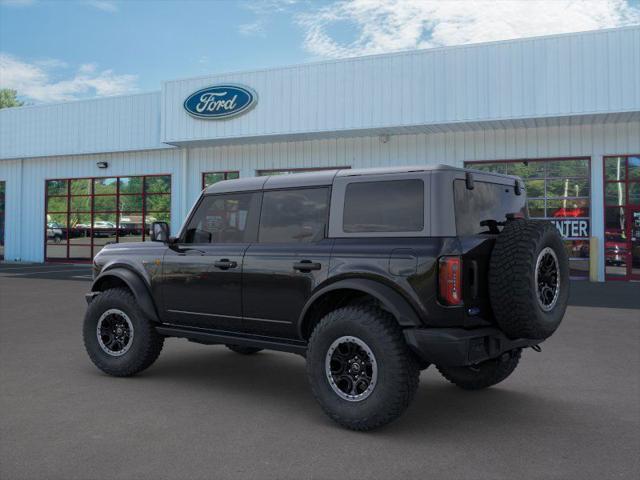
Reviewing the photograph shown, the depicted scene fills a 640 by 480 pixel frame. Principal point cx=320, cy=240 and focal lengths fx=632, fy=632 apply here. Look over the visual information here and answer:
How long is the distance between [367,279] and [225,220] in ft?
5.76

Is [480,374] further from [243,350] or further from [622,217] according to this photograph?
[622,217]

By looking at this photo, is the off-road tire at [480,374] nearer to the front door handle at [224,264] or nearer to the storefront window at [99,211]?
the front door handle at [224,264]

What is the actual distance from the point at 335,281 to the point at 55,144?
2392 cm

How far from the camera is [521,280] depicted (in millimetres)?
4379

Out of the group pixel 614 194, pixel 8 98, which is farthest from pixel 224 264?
pixel 8 98

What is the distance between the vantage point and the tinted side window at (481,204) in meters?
4.64

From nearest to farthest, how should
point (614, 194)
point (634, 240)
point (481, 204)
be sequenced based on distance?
point (481, 204)
point (634, 240)
point (614, 194)

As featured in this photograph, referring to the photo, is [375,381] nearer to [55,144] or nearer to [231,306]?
[231,306]

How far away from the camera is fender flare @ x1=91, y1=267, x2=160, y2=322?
605cm

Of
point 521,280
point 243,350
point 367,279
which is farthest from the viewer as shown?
point 243,350

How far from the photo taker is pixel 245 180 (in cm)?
584

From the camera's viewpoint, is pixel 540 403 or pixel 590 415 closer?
pixel 590 415

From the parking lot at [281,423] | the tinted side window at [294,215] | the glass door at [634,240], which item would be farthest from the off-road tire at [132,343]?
the glass door at [634,240]

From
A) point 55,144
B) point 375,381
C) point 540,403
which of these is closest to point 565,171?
point 540,403
